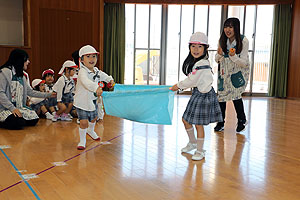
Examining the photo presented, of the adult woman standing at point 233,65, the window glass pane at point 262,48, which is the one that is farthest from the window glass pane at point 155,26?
the adult woman standing at point 233,65

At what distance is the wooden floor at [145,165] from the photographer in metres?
2.32

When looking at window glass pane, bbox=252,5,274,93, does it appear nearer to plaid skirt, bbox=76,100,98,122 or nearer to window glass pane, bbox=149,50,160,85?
window glass pane, bbox=149,50,160,85

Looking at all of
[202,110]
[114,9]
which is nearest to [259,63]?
[114,9]

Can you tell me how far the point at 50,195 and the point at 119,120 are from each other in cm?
307

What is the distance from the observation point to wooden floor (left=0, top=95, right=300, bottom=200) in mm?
2322

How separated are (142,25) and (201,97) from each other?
Result: 8223 mm

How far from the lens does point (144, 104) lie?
11.0 ft

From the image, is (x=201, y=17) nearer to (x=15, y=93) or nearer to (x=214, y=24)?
(x=214, y=24)

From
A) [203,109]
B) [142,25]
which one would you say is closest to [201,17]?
[142,25]

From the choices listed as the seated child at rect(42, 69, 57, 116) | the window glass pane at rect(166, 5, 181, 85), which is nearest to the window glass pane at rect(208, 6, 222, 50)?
the window glass pane at rect(166, 5, 181, 85)

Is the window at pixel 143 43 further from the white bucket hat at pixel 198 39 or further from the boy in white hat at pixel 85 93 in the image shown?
the white bucket hat at pixel 198 39

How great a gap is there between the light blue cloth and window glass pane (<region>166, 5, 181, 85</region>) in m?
7.77

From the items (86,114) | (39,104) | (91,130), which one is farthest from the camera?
(39,104)

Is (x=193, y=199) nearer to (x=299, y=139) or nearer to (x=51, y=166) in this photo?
(x=51, y=166)
